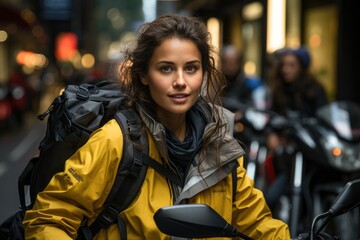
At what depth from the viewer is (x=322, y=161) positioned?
5.14 m

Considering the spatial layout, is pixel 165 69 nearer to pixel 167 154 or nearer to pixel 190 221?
pixel 167 154

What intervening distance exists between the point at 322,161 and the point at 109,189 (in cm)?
288

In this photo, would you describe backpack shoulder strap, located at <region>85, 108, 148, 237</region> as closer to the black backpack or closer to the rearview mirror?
the black backpack

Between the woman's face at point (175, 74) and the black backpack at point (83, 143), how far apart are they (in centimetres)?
15

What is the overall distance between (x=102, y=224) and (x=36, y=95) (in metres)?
27.7

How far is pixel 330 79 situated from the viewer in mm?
11812

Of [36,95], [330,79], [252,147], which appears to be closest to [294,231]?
[252,147]

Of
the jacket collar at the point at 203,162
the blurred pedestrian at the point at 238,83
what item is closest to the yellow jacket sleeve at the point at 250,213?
the jacket collar at the point at 203,162

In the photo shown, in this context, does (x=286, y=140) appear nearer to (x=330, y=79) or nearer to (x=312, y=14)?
(x=330, y=79)

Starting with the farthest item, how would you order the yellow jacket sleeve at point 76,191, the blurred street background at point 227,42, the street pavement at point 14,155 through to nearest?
the blurred street background at point 227,42
the street pavement at point 14,155
the yellow jacket sleeve at point 76,191

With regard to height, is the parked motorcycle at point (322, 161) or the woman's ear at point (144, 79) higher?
the woman's ear at point (144, 79)

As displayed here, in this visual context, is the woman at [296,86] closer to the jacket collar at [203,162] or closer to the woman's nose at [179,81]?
the jacket collar at [203,162]

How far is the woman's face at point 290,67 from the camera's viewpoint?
6730 millimetres

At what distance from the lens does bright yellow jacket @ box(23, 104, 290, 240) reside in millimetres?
2502
